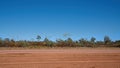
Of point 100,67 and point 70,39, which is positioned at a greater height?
point 70,39

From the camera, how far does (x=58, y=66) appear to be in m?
15.1

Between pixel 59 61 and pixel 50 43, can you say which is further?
pixel 50 43

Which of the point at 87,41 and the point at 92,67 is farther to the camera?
the point at 87,41

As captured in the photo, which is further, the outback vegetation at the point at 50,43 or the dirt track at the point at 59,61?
the outback vegetation at the point at 50,43

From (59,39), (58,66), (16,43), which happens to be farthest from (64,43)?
(58,66)

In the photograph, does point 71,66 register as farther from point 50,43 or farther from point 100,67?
point 50,43

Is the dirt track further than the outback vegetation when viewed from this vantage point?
No

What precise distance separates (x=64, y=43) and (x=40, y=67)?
45.5 metres

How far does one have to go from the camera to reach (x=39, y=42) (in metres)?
62.9

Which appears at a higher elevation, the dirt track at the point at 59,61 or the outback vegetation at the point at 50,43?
the outback vegetation at the point at 50,43

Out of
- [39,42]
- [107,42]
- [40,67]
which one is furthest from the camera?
[107,42]

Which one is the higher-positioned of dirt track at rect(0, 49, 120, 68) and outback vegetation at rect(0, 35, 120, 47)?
outback vegetation at rect(0, 35, 120, 47)

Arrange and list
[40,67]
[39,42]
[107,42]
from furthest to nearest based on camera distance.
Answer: [107,42] → [39,42] → [40,67]

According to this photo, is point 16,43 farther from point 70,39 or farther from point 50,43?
point 70,39
